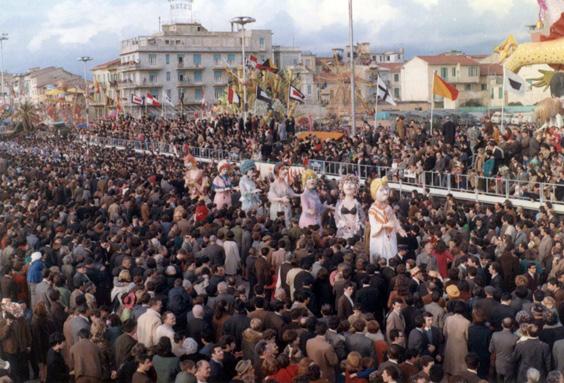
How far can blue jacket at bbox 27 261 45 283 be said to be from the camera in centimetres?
1060

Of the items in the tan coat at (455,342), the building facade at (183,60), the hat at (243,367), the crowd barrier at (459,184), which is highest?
the building facade at (183,60)

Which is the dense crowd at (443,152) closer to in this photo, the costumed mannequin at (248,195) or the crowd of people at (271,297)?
the crowd of people at (271,297)

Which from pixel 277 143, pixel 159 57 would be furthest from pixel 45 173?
→ pixel 159 57

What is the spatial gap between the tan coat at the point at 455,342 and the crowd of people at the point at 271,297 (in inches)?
0.6

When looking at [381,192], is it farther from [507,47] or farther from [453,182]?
[507,47]

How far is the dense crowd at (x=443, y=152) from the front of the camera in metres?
16.7

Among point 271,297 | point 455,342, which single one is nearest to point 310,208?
point 271,297

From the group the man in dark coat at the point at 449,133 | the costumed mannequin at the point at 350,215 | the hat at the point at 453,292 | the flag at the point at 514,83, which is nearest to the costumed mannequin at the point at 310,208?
the costumed mannequin at the point at 350,215

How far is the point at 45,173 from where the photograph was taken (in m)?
23.2

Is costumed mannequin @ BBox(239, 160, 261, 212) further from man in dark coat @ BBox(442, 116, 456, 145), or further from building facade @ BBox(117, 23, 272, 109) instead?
building facade @ BBox(117, 23, 272, 109)

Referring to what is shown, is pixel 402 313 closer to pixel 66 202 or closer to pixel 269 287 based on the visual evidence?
pixel 269 287

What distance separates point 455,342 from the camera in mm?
7871

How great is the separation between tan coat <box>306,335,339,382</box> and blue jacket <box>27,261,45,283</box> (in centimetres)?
511

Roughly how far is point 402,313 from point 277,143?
60.1ft
